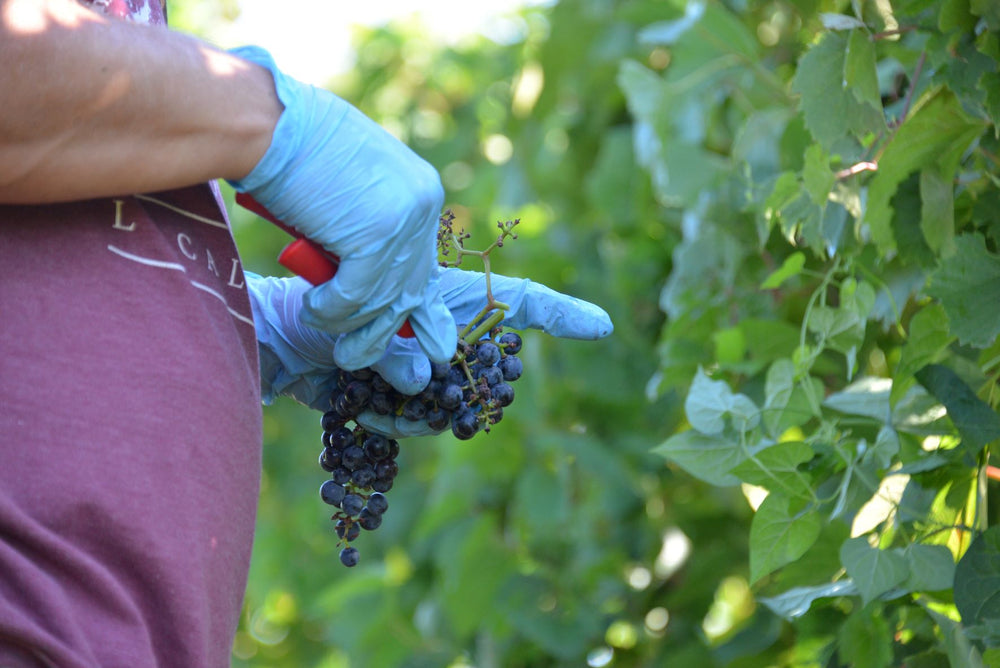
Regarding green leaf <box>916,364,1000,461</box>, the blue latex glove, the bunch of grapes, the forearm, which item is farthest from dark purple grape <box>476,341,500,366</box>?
green leaf <box>916,364,1000,461</box>

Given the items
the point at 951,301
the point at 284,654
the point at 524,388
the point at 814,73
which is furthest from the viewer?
the point at 284,654

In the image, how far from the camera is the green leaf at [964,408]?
3.34 ft

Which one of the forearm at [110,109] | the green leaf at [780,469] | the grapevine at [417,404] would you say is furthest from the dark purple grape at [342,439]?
the green leaf at [780,469]

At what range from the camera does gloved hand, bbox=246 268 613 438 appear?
852mm

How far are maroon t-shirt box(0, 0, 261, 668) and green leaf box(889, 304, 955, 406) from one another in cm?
66

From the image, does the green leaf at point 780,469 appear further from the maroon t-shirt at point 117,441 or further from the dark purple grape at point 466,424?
the maroon t-shirt at point 117,441

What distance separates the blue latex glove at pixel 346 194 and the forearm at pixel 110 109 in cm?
2

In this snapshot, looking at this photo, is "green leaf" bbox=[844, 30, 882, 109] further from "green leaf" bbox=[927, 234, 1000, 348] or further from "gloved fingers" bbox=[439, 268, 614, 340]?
"gloved fingers" bbox=[439, 268, 614, 340]

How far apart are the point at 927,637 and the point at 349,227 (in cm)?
82

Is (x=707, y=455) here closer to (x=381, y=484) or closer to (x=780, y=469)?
(x=780, y=469)

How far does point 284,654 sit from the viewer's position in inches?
168

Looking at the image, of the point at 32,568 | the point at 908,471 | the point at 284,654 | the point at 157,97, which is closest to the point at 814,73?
the point at 908,471

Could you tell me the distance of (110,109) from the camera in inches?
25.6

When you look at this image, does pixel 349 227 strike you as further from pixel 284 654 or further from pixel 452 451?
pixel 284 654
